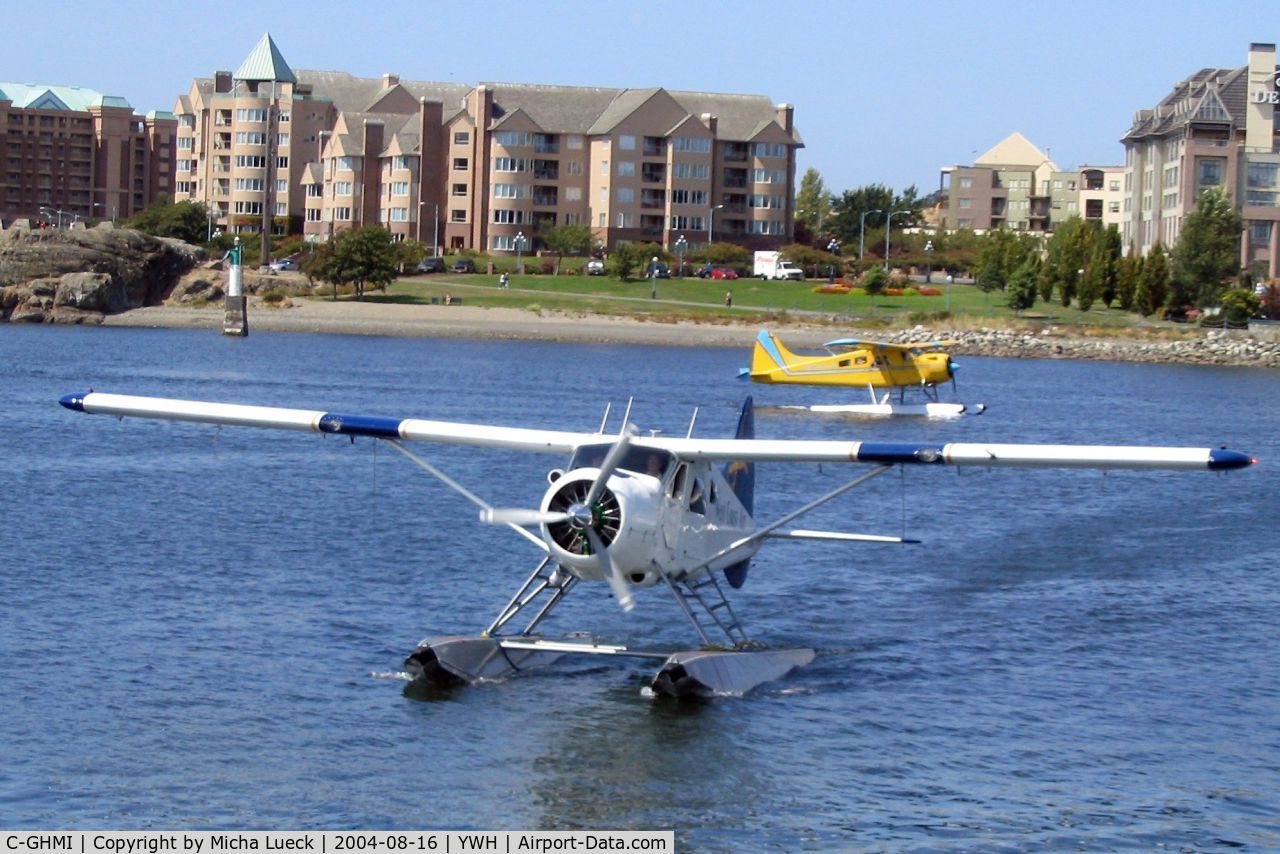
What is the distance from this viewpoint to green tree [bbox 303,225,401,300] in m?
84.7

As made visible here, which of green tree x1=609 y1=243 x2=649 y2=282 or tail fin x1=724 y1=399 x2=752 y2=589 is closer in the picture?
tail fin x1=724 y1=399 x2=752 y2=589

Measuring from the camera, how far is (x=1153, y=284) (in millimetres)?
86375

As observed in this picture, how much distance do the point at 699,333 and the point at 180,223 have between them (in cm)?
4643

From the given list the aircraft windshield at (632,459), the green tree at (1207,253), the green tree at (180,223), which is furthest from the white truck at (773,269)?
the aircraft windshield at (632,459)

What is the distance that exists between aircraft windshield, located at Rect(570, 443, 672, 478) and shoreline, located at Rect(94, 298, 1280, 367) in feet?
204

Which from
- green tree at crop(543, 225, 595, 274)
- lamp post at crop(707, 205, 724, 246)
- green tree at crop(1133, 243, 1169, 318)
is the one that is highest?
lamp post at crop(707, 205, 724, 246)

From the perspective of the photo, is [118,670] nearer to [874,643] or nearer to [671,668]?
[671,668]

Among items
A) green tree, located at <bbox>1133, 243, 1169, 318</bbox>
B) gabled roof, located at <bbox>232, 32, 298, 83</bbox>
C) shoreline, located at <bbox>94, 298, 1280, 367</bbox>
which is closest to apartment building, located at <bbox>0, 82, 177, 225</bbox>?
gabled roof, located at <bbox>232, 32, 298, 83</bbox>

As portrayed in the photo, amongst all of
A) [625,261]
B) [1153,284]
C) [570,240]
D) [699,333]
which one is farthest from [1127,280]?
[570,240]

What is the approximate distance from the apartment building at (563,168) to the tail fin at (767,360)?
59.7 metres

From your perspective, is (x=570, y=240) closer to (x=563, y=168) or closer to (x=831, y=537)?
(x=563, y=168)

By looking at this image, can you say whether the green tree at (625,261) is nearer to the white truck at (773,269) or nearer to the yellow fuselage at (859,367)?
the white truck at (773,269)

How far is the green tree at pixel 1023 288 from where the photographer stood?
86.2 m

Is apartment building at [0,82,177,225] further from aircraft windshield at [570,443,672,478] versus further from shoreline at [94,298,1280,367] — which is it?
aircraft windshield at [570,443,672,478]
